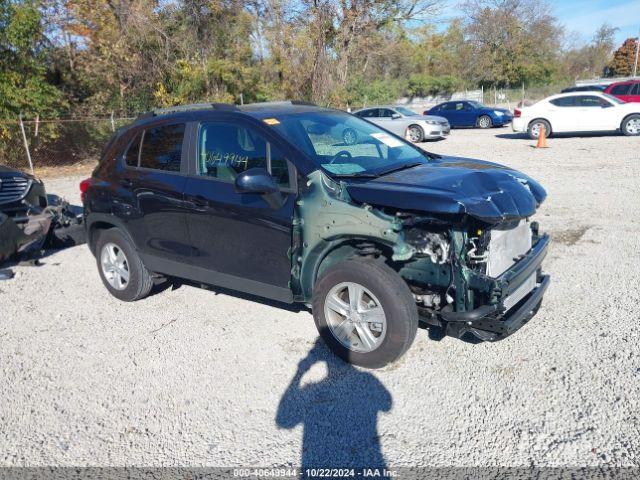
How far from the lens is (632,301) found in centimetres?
472

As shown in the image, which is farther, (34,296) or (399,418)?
(34,296)

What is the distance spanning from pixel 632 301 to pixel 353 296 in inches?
109

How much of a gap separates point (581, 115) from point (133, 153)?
16.4 metres

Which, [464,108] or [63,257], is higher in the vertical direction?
[464,108]

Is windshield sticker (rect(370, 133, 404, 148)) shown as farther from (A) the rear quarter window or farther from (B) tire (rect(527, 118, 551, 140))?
(A) the rear quarter window

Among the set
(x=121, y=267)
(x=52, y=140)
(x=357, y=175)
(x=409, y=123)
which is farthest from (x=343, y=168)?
(x=409, y=123)

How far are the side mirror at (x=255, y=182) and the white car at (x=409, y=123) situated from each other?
1654 centimetres

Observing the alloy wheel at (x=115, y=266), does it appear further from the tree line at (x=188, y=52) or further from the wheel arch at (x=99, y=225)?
the tree line at (x=188, y=52)

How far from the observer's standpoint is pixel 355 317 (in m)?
3.76

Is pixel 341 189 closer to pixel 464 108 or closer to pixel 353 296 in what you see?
pixel 353 296

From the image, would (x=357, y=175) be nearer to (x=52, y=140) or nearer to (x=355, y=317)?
(x=355, y=317)

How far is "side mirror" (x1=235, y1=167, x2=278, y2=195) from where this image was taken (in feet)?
12.4

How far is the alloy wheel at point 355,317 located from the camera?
368cm

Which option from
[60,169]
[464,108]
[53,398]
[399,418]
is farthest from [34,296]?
[464,108]
